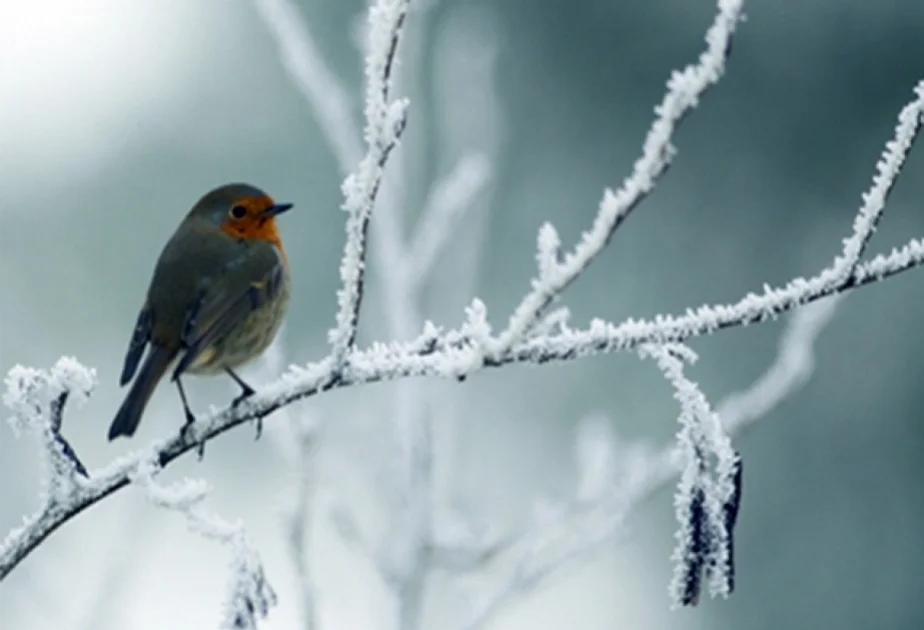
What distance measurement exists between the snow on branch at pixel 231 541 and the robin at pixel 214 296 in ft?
3.55

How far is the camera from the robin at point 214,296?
3199mm

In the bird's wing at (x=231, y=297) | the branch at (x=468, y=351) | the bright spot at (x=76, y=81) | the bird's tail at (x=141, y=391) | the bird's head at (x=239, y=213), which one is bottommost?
the branch at (x=468, y=351)

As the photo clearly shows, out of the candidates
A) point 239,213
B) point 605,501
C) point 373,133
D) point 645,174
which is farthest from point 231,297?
point 645,174

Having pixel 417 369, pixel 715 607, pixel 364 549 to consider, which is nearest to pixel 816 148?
pixel 715 607

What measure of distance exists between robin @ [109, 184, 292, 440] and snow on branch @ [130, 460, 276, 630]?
42.6 inches

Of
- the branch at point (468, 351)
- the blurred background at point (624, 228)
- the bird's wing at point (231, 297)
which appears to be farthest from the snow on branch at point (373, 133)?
the blurred background at point (624, 228)

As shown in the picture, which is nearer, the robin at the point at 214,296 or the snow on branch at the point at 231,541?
the snow on branch at the point at 231,541

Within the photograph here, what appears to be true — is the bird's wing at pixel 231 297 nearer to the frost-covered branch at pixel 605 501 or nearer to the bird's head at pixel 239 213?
the bird's head at pixel 239 213

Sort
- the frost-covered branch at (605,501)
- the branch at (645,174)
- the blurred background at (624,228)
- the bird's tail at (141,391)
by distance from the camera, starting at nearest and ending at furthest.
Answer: the branch at (645,174) < the bird's tail at (141,391) < the frost-covered branch at (605,501) < the blurred background at (624,228)

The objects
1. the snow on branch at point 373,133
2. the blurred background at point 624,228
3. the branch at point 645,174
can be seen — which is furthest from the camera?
the blurred background at point 624,228

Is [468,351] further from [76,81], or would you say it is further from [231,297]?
[76,81]

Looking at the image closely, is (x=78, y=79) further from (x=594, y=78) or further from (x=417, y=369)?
(x=417, y=369)

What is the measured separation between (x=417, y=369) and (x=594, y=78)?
39.1 ft

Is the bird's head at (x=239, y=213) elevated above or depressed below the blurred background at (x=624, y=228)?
below
